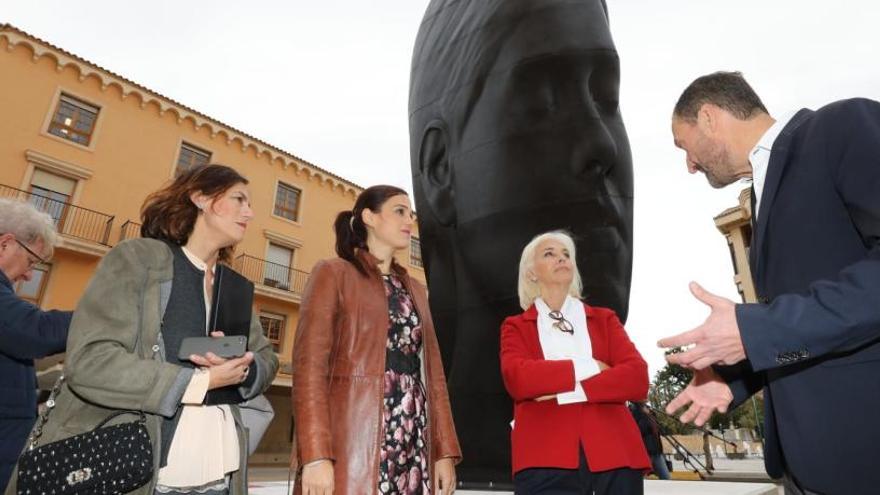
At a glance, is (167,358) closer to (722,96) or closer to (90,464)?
(90,464)

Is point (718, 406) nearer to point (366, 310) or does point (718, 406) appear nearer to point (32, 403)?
point (366, 310)

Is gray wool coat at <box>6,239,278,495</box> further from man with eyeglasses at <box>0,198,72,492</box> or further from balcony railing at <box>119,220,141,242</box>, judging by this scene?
balcony railing at <box>119,220,141,242</box>

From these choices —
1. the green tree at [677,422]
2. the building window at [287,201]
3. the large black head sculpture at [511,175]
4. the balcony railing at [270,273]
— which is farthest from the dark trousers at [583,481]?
the green tree at [677,422]

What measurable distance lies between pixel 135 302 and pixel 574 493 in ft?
4.87

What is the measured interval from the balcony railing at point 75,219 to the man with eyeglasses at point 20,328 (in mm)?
13993

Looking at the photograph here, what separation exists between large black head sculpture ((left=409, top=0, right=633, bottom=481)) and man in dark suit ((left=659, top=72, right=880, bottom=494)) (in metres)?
1.88

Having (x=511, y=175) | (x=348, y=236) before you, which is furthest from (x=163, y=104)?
(x=348, y=236)

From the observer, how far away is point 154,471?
1314 millimetres

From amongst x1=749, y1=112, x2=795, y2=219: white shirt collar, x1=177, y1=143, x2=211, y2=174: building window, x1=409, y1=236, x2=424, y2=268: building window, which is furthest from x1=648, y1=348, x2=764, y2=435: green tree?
x1=749, y1=112, x2=795, y2=219: white shirt collar

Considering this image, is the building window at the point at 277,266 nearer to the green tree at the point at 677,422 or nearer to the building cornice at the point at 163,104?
the building cornice at the point at 163,104

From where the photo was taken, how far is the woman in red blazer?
1.73 metres

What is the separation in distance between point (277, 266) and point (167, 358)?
17230 millimetres

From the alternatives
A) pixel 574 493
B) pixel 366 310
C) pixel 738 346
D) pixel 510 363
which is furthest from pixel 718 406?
pixel 366 310

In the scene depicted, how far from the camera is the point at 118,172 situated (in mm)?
15609
